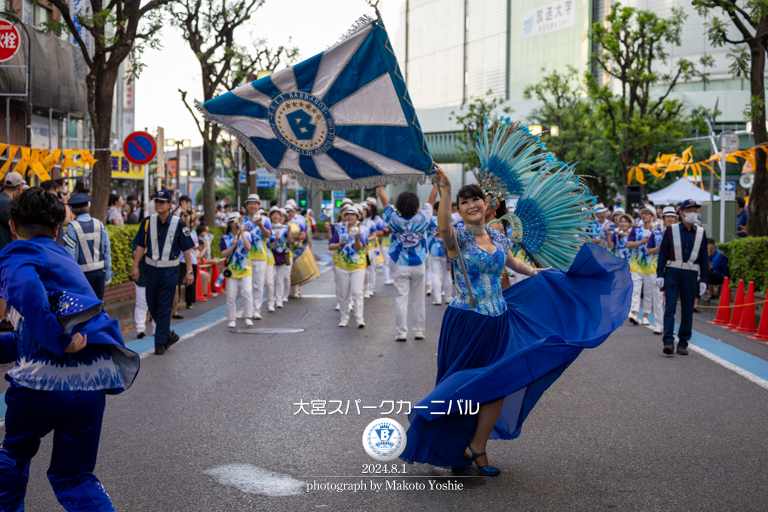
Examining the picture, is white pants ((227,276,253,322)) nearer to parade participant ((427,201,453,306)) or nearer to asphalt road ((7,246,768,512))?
asphalt road ((7,246,768,512))

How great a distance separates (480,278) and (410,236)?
588 centimetres

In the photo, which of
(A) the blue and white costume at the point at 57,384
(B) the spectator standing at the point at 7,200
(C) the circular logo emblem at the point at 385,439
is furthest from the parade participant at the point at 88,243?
(A) the blue and white costume at the point at 57,384

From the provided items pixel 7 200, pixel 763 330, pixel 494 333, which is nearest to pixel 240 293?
pixel 7 200

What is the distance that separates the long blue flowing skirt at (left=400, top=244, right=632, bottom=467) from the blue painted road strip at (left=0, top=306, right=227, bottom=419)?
446 cm

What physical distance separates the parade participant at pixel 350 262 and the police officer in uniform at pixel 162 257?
3203 mm

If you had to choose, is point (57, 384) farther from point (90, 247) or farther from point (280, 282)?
point (280, 282)

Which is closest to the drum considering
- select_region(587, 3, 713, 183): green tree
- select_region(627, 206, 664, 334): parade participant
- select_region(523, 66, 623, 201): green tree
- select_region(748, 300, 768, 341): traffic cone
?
select_region(627, 206, 664, 334): parade participant

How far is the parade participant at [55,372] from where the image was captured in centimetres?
323

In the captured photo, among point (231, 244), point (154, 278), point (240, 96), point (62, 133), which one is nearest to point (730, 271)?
point (231, 244)

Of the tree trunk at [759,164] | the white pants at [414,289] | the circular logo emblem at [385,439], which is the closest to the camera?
the circular logo emblem at [385,439]

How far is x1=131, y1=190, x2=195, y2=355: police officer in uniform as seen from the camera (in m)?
9.05

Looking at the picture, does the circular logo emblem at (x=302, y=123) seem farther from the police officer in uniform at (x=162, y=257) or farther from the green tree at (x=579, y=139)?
the green tree at (x=579, y=139)

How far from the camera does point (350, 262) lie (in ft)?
39.9

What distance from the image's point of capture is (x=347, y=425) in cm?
593
